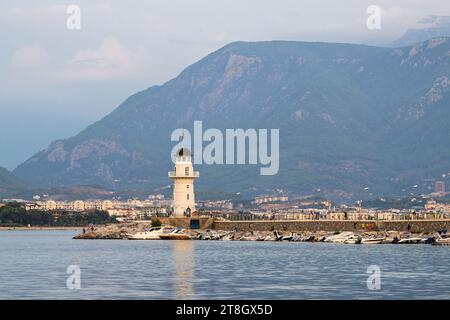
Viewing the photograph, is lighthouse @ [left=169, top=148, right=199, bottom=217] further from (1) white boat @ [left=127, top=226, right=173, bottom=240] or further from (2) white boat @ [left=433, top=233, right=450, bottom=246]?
(2) white boat @ [left=433, top=233, right=450, bottom=246]

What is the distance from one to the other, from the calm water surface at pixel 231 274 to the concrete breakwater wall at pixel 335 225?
1934 cm

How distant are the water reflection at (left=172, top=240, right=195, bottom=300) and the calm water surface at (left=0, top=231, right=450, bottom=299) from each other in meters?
0.04

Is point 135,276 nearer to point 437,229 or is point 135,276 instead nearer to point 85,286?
point 85,286

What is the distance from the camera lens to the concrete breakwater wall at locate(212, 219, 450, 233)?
117 m

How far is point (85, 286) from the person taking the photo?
56281mm

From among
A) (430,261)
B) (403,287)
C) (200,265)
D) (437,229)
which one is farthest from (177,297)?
(437,229)

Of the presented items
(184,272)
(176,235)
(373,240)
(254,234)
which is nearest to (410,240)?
(373,240)

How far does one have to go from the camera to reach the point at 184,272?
219 feet

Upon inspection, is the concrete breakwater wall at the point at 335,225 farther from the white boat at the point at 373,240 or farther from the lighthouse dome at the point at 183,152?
the lighthouse dome at the point at 183,152

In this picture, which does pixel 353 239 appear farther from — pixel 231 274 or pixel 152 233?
pixel 231 274

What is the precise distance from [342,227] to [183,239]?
58.0 ft

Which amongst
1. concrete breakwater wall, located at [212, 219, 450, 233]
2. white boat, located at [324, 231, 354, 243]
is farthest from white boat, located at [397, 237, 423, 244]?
concrete breakwater wall, located at [212, 219, 450, 233]

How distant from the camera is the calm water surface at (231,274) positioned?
52219mm

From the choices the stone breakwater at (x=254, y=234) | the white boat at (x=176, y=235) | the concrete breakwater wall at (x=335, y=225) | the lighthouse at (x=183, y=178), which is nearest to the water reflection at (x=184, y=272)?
the stone breakwater at (x=254, y=234)
